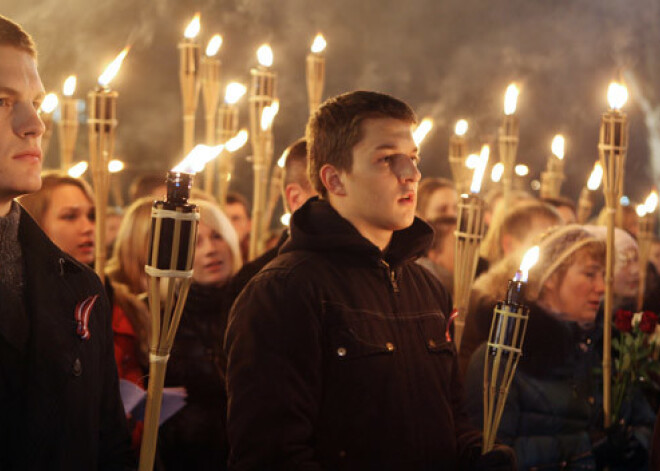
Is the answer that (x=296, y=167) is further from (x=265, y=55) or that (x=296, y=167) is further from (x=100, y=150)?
(x=265, y=55)

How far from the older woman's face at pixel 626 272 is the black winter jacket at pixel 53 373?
3136mm

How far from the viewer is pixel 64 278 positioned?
1741 millimetres

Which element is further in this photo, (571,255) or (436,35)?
(436,35)

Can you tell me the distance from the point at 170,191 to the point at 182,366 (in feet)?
5.64

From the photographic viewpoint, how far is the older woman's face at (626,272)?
4.34 metres

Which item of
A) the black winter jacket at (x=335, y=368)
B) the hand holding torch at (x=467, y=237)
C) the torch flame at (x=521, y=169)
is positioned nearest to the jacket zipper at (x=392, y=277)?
the black winter jacket at (x=335, y=368)

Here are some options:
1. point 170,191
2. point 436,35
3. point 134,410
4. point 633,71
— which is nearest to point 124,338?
point 134,410

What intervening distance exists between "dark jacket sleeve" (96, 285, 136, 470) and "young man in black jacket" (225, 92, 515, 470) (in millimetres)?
247

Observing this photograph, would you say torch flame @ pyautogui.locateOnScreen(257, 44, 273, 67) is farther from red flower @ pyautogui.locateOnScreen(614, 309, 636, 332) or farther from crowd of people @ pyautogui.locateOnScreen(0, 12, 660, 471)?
red flower @ pyautogui.locateOnScreen(614, 309, 636, 332)

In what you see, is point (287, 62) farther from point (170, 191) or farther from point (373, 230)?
point (170, 191)

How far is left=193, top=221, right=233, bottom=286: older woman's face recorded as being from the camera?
11.3ft

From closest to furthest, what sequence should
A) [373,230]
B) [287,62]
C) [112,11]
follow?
1. [373,230]
2. [112,11]
3. [287,62]

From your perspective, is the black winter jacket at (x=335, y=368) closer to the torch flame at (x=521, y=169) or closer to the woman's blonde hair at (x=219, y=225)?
the woman's blonde hair at (x=219, y=225)

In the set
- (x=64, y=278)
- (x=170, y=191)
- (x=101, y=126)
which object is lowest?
(x=64, y=278)
